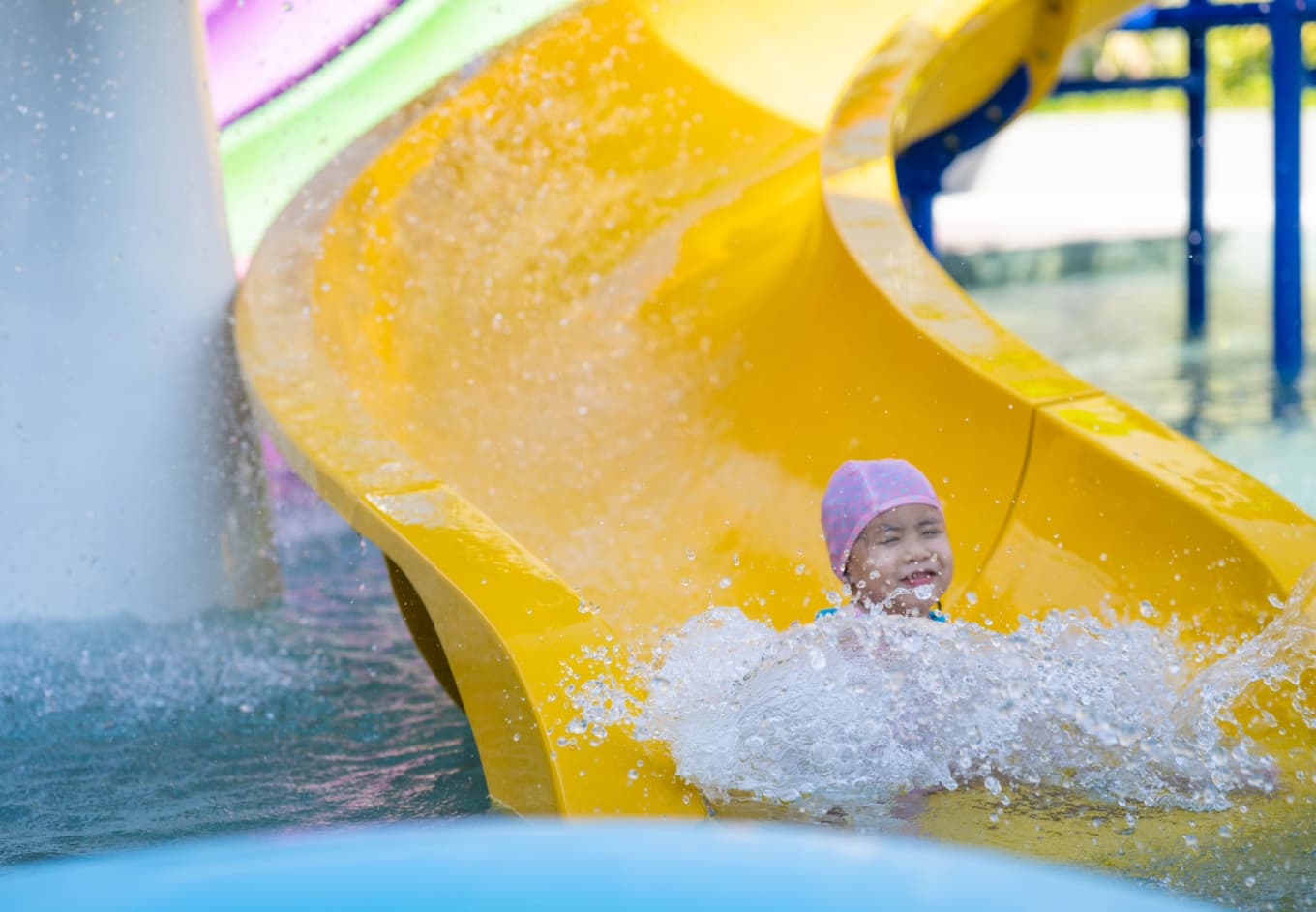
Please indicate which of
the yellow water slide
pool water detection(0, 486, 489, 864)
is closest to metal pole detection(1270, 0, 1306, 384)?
the yellow water slide

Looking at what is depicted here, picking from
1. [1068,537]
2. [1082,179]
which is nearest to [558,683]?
[1068,537]

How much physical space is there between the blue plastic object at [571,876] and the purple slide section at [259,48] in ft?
12.9

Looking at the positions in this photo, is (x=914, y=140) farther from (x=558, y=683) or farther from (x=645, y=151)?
(x=558, y=683)

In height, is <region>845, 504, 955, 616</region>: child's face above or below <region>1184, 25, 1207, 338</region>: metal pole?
below

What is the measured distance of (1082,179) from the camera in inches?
419

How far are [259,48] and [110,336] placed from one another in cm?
168

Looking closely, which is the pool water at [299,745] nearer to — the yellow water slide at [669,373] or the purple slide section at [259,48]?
the yellow water slide at [669,373]

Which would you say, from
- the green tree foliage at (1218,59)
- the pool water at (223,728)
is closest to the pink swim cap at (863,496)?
the pool water at (223,728)

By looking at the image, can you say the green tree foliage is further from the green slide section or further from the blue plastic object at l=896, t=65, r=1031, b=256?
the green slide section

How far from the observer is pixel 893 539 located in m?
2.07

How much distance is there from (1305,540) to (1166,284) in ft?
19.6

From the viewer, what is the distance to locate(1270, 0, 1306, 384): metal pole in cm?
480

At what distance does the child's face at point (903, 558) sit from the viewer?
6.73 ft

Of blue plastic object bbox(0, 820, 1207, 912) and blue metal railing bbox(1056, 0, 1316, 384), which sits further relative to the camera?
blue metal railing bbox(1056, 0, 1316, 384)
